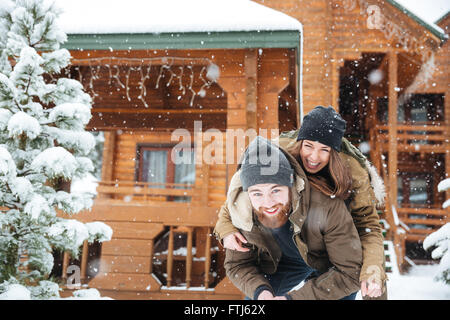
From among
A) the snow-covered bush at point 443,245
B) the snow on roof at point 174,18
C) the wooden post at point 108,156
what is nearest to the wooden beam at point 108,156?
the wooden post at point 108,156

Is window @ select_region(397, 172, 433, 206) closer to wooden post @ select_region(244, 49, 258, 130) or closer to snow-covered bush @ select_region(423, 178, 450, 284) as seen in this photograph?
snow-covered bush @ select_region(423, 178, 450, 284)

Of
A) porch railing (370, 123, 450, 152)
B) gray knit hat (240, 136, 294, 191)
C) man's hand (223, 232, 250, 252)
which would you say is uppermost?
porch railing (370, 123, 450, 152)

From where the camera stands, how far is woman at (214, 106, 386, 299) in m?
2.02

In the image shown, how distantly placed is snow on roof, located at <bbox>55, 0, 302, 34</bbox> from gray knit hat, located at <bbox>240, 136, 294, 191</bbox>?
10.7 ft

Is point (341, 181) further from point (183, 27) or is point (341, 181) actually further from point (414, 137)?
point (414, 137)

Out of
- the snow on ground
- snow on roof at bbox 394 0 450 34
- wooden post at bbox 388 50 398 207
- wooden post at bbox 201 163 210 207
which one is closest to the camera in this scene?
the snow on ground

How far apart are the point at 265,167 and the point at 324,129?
1.93 ft

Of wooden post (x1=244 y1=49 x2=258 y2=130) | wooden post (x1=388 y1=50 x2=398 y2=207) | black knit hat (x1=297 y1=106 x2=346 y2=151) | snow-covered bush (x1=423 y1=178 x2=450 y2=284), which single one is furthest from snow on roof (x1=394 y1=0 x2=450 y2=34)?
black knit hat (x1=297 y1=106 x2=346 y2=151)

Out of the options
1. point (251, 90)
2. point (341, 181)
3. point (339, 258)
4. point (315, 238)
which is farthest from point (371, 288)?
point (251, 90)

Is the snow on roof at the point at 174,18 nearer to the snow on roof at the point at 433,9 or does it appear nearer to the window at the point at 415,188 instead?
the window at the point at 415,188

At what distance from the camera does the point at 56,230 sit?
10.4 feet

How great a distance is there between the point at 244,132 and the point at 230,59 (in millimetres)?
1100
